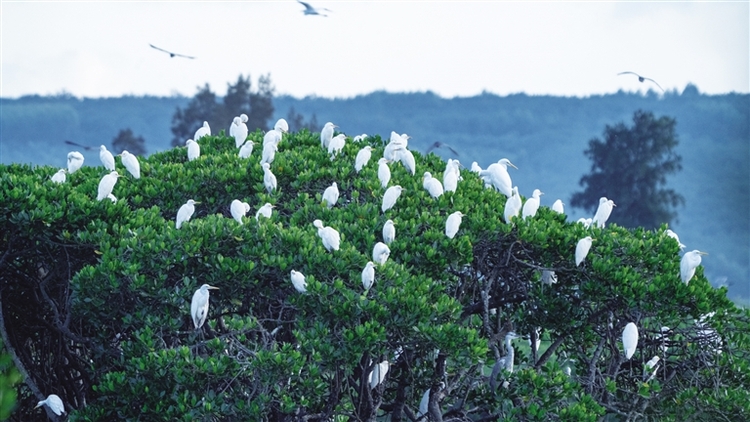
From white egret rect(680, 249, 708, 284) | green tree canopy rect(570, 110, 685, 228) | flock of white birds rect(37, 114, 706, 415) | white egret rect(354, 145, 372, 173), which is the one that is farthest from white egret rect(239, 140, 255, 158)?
green tree canopy rect(570, 110, 685, 228)

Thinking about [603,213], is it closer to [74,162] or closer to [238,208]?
[238,208]

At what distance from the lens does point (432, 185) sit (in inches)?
336

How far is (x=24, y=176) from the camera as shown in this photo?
822 cm

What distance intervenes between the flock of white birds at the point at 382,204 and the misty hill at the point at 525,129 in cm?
5966

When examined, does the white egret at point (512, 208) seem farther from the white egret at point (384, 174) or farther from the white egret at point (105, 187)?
the white egret at point (105, 187)

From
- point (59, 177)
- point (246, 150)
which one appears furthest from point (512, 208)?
point (59, 177)

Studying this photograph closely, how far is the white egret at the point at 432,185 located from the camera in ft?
27.8

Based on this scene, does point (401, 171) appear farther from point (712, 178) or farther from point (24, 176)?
point (712, 178)

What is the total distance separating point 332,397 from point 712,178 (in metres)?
69.0

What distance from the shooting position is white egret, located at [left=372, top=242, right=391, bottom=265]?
7.34 m

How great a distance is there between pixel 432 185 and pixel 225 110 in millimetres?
55313

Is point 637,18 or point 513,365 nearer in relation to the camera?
point 513,365

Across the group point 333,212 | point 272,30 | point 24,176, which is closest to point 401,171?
point 333,212

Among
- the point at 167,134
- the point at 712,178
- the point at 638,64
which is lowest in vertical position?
the point at 167,134
